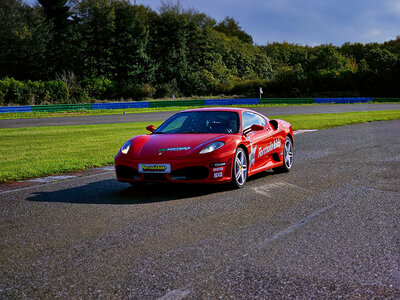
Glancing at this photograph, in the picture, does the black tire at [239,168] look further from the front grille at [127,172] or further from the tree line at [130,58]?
the tree line at [130,58]

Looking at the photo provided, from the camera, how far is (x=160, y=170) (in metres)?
6.65

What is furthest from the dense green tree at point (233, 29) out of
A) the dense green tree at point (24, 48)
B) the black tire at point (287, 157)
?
the black tire at point (287, 157)

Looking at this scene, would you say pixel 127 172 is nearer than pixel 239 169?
Yes

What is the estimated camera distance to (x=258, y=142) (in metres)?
7.83

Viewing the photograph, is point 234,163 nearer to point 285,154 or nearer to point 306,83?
point 285,154

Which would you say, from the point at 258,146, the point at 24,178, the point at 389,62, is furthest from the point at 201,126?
the point at 389,62

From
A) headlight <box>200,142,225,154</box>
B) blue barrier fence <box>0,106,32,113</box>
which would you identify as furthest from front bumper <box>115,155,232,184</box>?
blue barrier fence <box>0,106,32,113</box>

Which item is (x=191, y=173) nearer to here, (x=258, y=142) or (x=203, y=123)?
(x=203, y=123)

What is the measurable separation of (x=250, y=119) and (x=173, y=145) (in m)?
1.77

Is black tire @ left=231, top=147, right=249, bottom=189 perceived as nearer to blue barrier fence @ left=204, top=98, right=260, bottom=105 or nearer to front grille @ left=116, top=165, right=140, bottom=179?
front grille @ left=116, top=165, right=140, bottom=179

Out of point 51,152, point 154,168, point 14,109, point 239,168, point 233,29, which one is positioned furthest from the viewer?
point 233,29

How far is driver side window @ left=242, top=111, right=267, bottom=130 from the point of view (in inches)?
311

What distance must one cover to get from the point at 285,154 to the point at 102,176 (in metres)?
3.33

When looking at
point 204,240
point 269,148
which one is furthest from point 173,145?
point 204,240
